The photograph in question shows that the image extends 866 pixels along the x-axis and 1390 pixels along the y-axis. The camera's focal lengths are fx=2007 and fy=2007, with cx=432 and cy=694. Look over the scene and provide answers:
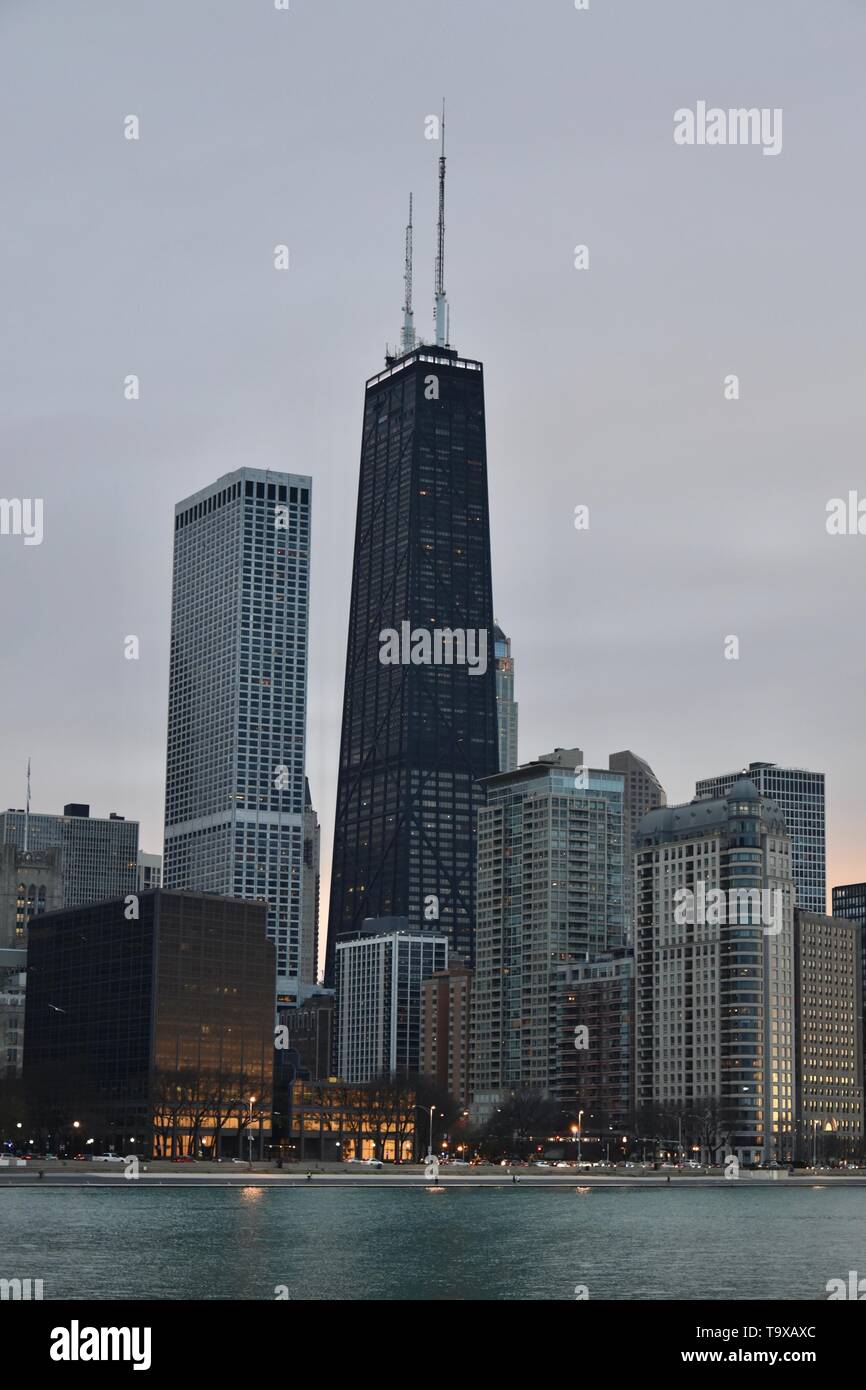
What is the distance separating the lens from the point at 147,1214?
13025cm

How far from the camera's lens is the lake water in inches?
3137

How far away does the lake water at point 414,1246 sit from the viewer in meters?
79.7

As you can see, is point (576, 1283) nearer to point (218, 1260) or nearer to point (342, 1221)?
point (218, 1260)

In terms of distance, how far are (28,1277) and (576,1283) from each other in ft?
74.0

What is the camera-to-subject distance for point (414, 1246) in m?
102
